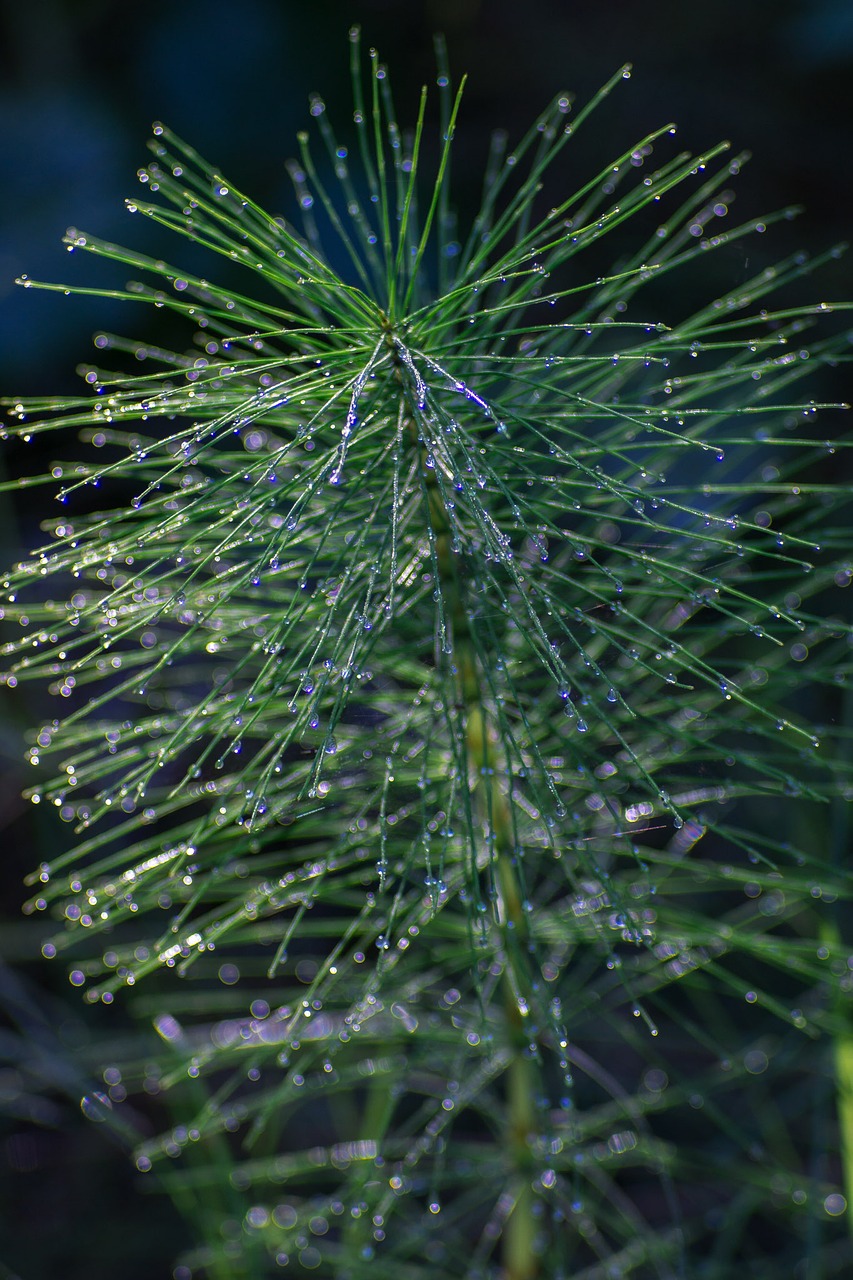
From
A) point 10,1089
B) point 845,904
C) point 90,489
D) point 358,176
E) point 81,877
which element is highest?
point 358,176

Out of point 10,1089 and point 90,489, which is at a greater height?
point 90,489

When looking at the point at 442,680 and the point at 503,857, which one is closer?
the point at 442,680

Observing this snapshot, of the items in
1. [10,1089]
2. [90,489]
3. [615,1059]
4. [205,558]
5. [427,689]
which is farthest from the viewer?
[90,489]

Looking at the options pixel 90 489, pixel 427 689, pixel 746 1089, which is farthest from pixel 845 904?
pixel 90 489

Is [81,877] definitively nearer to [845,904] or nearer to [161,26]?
[845,904]

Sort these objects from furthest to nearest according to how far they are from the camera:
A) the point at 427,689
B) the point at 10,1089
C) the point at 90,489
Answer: the point at 90,489, the point at 10,1089, the point at 427,689

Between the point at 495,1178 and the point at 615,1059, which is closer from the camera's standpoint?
the point at 495,1178

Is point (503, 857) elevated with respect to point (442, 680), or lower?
lower

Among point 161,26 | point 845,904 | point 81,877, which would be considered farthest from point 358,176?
point 81,877
